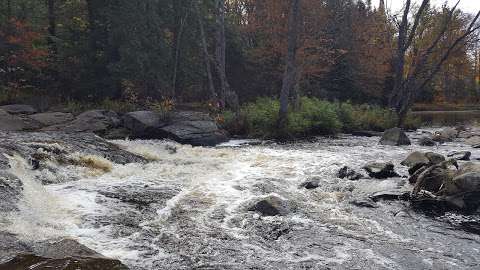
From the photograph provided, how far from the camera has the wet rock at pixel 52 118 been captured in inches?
689

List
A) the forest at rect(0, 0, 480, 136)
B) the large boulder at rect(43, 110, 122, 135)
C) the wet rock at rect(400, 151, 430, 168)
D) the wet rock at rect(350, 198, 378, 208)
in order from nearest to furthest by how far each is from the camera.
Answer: the wet rock at rect(350, 198, 378, 208) < the wet rock at rect(400, 151, 430, 168) < the large boulder at rect(43, 110, 122, 135) < the forest at rect(0, 0, 480, 136)

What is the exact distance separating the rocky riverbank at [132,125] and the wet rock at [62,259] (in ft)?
37.4

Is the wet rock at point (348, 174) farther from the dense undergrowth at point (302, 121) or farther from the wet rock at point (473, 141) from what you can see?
the wet rock at point (473, 141)

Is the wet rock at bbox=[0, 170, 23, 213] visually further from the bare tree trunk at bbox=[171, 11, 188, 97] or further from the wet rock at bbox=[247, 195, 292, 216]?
the bare tree trunk at bbox=[171, 11, 188, 97]

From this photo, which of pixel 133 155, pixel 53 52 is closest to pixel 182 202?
pixel 133 155

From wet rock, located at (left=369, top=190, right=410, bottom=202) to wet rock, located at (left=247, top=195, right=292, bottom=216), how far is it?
208cm

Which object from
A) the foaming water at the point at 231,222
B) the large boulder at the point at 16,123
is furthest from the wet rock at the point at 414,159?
the large boulder at the point at 16,123

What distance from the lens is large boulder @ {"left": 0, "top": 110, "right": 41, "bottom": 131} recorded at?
15988 millimetres

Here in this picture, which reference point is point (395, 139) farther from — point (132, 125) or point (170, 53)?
point (170, 53)

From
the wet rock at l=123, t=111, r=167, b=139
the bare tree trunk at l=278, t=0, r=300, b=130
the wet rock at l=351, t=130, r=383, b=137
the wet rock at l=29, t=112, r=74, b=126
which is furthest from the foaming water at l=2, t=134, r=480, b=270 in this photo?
the wet rock at l=351, t=130, r=383, b=137

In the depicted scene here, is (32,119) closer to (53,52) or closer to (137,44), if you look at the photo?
(137,44)

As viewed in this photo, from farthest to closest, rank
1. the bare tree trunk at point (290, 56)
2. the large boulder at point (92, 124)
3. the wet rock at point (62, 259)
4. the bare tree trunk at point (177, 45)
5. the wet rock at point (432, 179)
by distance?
1. the bare tree trunk at point (177, 45)
2. the bare tree trunk at point (290, 56)
3. the large boulder at point (92, 124)
4. the wet rock at point (432, 179)
5. the wet rock at point (62, 259)

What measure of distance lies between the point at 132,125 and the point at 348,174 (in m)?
10.2

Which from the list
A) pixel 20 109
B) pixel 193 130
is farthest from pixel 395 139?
pixel 20 109
